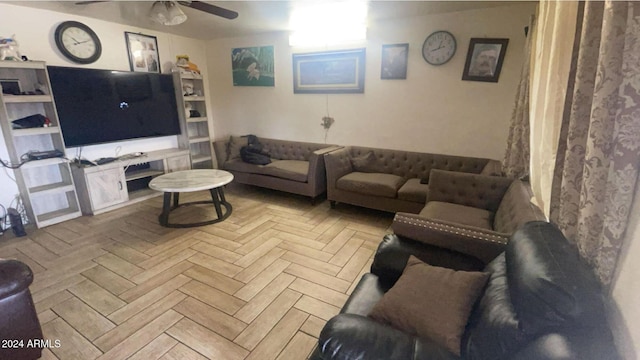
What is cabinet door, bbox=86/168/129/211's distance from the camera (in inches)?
135

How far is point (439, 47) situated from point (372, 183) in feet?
5.62

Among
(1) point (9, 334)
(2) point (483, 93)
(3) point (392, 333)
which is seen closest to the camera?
(3) point (392, 333)

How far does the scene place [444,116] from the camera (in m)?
3.41

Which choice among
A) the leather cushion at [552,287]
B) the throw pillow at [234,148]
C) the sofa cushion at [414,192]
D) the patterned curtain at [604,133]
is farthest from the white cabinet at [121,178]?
the patterned curtain at [604,133]

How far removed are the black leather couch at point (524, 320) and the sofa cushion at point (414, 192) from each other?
5.59 feet

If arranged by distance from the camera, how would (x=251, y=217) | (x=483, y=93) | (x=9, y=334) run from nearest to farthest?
(x=9, y=334) < (x=483, y=93) < (x=251, y=217)

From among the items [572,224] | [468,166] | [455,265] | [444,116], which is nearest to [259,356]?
[455,265]

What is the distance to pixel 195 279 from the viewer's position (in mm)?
2250

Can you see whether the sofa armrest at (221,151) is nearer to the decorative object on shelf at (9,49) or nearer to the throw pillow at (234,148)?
the throw pillow at (234,148)

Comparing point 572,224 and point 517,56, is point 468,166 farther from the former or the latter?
point 572,224

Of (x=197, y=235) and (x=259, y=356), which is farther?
(x=197, y=235)

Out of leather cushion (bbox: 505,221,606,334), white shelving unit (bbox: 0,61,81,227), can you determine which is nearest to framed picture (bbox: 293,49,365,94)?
white shelving unit (bbox: 0,61,81,227)

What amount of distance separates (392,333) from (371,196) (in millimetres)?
2321

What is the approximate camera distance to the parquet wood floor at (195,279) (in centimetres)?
169
